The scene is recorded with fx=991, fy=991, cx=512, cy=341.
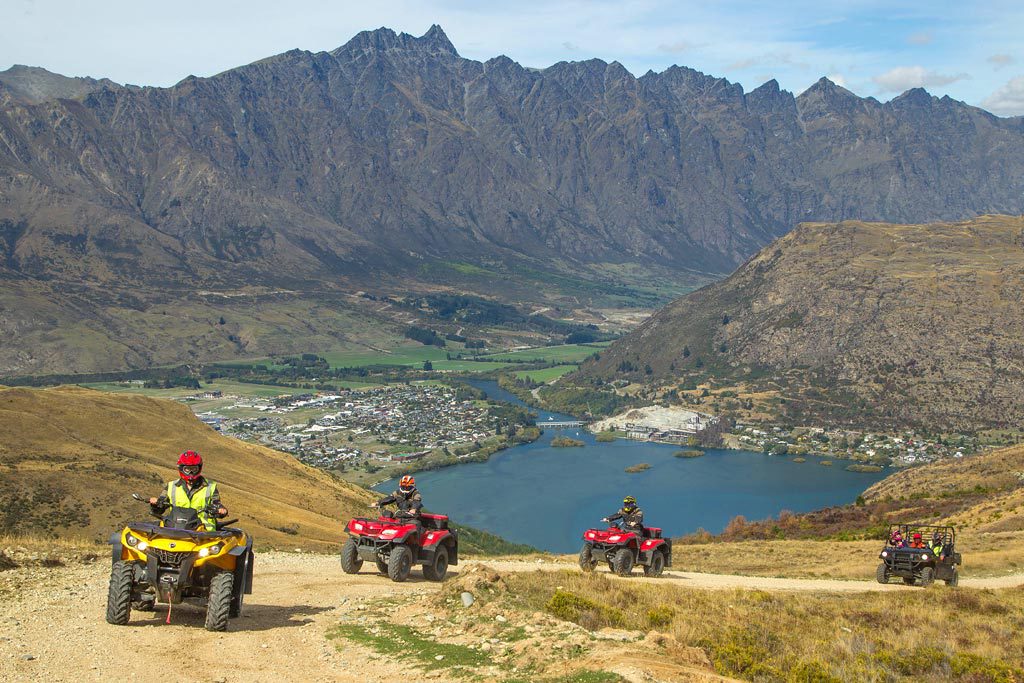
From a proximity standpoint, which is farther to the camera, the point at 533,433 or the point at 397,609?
the point at 533,433

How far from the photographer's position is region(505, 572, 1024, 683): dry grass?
17.5 meters

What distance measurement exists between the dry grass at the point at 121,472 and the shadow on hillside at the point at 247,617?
1351 cm

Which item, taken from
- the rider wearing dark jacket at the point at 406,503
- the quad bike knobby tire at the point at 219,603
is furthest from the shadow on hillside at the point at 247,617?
the rider wearing dark jacket at the point at 406,503

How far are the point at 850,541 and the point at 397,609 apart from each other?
33.4 metres

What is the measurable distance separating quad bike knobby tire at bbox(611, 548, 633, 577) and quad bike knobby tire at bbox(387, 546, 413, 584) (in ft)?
24.3

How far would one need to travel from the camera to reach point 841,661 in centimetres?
1802

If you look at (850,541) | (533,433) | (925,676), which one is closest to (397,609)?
(925,676)

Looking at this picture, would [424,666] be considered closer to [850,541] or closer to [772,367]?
[850,541]

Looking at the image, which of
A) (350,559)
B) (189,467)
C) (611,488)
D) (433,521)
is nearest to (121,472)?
(350,559)

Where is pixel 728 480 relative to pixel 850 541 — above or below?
below

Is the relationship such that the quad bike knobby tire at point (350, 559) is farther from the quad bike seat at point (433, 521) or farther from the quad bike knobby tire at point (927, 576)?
the quad bike knobby tire at point (927, 576)

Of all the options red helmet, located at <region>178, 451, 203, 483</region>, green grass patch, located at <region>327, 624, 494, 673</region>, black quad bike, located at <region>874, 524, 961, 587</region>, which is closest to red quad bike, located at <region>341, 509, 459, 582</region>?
green grass patch, located at <region>327, 624, 494, 673</region>

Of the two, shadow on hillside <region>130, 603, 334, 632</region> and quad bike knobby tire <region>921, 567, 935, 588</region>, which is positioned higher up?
shadow on hillside <region>130, 603, 334, 632</region>

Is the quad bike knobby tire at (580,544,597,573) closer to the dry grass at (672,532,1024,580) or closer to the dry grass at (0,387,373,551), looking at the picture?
the dry grass at (672,532,1024,580)
